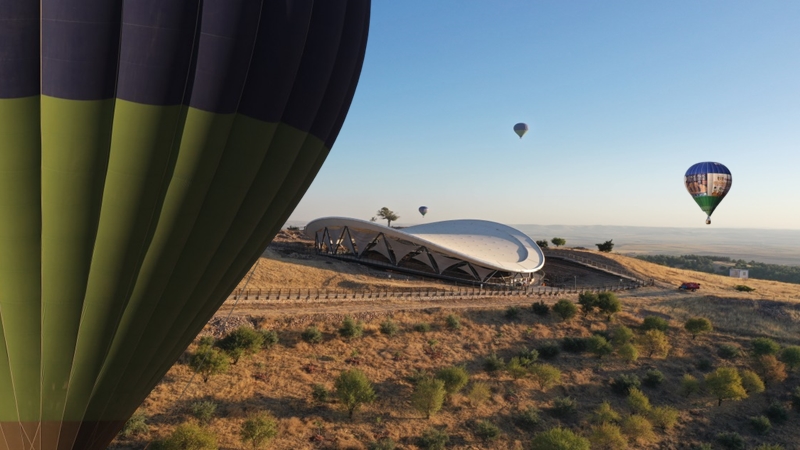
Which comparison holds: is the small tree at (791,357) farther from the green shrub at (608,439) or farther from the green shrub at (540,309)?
the green shrub at (608,439)

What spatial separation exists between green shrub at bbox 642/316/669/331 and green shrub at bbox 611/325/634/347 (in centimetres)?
286

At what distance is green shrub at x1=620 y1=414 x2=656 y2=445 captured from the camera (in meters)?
21.7

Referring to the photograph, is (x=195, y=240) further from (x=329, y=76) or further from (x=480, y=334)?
(x=480, y=334)

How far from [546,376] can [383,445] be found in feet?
39.9

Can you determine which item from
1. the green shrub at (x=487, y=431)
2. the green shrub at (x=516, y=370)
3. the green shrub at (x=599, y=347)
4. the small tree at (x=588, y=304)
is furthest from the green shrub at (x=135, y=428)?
the small tree at (x=588, y=304)

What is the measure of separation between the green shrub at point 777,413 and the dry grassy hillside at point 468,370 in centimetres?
35

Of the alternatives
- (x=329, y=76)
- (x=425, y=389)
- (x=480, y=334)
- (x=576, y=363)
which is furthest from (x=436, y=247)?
(x=329, y=76)

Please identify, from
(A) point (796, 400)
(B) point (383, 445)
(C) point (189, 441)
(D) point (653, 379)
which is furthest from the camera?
(D) point (653, 379)

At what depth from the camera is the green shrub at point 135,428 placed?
1752 cm

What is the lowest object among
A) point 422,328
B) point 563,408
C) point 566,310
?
point 563,408

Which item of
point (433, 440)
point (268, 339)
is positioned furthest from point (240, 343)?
point (433, 440)

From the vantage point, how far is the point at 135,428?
1777cm

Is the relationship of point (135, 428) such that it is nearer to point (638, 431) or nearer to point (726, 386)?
point (638, 431)

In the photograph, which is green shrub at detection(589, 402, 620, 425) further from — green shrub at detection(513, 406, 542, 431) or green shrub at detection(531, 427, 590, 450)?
green shrub at detection(531, 427, 590, 450)
